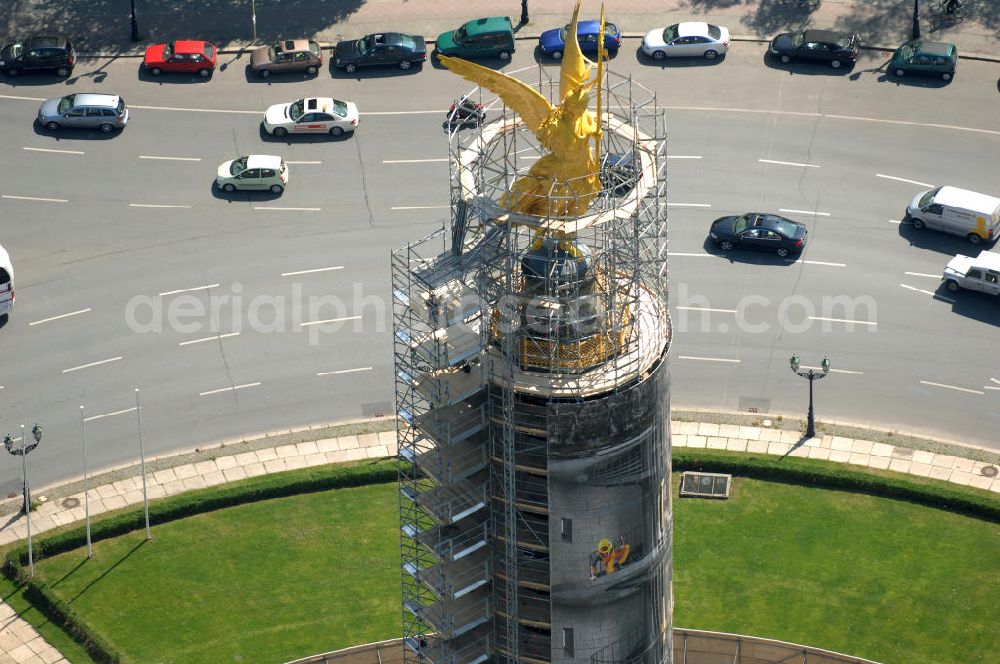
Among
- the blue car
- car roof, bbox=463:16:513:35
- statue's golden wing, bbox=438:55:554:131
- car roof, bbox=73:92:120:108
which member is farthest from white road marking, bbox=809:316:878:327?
statue's golden wing, bbox=438:55:554:131

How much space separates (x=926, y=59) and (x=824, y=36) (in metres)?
7.17

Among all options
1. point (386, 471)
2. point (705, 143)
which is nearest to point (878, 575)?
point (386, 471)

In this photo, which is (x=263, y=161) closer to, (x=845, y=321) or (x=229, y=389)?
(x=229, y=389)

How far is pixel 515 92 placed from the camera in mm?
73750

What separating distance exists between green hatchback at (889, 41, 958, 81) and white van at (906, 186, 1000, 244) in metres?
14.2

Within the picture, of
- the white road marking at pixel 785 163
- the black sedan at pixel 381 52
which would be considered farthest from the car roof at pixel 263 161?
the white road marking at pixel 785 163

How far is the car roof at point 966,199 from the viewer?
440 ft

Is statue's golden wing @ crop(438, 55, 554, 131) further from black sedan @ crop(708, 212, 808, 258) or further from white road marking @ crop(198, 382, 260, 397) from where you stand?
black sedan @ crop(708, 212, 808, 258)

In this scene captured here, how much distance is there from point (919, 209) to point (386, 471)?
129ft

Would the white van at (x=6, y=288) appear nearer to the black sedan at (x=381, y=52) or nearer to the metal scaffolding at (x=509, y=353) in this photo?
the black sedan at (x=381, y=52)

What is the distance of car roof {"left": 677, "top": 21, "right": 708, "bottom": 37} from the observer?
149 m

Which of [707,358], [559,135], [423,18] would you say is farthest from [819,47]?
[559,135]

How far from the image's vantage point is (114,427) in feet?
406

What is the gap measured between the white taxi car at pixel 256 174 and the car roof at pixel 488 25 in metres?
18.1
